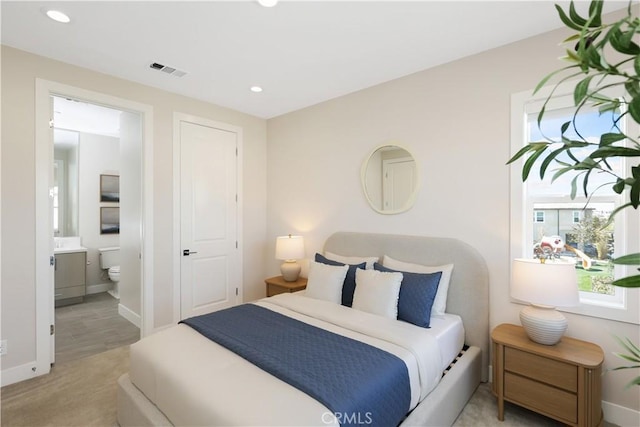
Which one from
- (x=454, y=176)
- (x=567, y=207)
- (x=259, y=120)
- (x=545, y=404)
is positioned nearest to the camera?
(x=545, y=404)

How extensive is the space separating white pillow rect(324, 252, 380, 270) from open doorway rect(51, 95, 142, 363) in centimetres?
213

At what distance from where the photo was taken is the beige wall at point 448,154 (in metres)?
2.37

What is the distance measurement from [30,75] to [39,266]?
5.23ft

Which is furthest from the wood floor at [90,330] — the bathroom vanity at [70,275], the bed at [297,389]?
the bed at [297,389]

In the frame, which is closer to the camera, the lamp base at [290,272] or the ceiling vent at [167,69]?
the ceiling vent at [167,69]

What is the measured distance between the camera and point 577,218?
231 centimetres

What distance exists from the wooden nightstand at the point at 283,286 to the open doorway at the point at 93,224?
145cm

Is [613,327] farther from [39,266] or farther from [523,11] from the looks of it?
[39,266]

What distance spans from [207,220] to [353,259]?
187 centimetres

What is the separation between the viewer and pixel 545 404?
196cm

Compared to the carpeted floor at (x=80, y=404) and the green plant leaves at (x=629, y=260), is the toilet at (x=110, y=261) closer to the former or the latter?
the carpeted floor at (x=80, y=404)

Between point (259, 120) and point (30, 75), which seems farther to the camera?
point (259, 120)

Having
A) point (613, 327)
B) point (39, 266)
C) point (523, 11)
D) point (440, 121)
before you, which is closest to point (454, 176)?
point (440, 121)

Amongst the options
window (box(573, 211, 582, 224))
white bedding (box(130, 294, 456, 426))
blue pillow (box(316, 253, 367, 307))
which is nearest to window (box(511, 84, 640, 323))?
window (box(573, 211, 582, 224))
